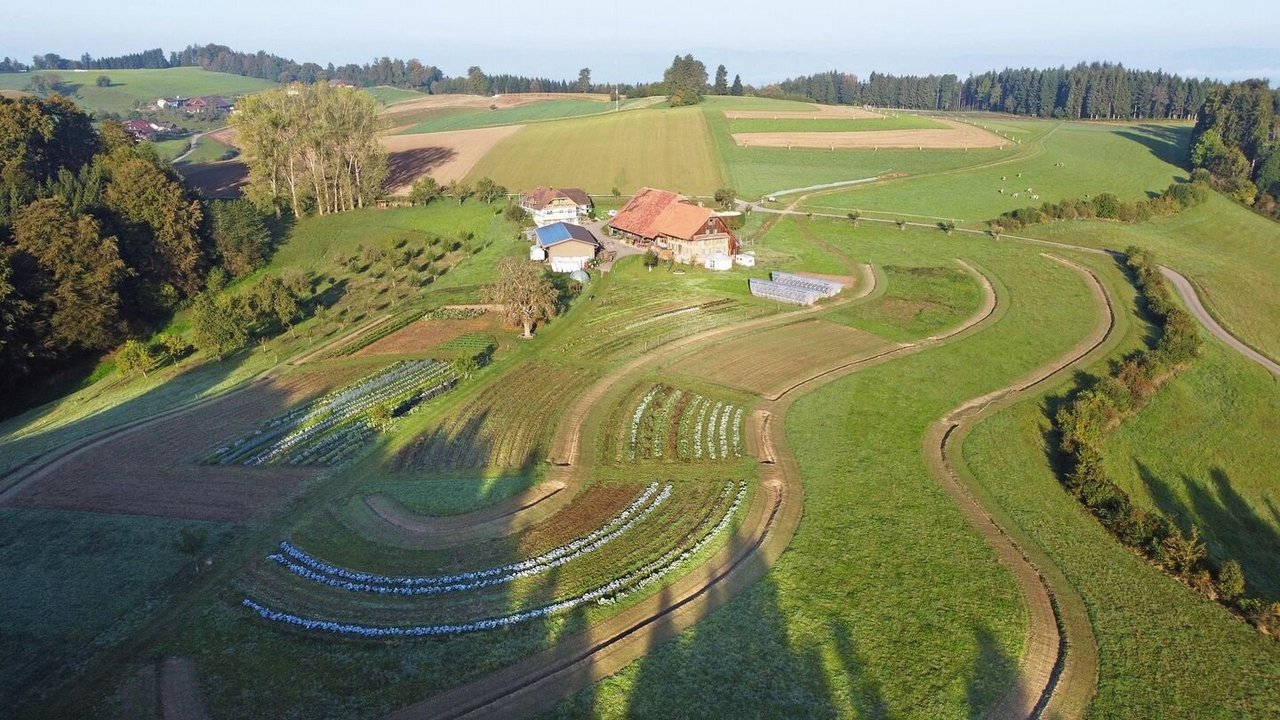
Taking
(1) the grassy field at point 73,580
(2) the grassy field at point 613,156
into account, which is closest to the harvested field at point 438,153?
(2) the grassy field at point 613,156

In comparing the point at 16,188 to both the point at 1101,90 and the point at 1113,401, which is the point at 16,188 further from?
the point at 1101,90

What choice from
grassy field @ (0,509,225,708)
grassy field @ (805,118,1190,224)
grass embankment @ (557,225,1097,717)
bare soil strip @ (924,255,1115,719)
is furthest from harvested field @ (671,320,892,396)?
grassy field @ (805,118,1190,224)

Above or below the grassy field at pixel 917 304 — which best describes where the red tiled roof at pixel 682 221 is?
above

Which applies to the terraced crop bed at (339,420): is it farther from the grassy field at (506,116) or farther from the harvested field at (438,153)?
the grassy field at (506,116)

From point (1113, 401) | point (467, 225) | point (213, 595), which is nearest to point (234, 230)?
point (467, 225)

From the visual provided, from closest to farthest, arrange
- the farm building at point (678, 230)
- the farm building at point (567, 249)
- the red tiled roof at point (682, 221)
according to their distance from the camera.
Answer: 1. the farm building at point (567, 249)
2. the red tiled roof at point (682, 221)
3. the farm building at point (678, 230)
